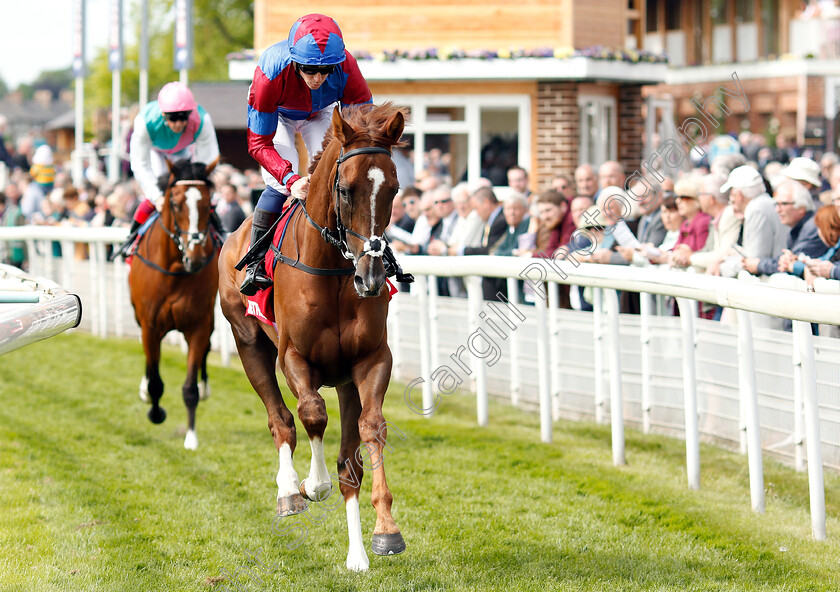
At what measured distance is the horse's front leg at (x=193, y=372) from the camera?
736 centimetres

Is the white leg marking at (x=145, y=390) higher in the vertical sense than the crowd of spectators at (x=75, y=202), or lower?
lower

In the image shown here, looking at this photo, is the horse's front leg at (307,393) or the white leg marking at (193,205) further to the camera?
the white leg marking at (193,205)

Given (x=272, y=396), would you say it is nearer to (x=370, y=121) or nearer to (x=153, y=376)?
(x=370, y=121)

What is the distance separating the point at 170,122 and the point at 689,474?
13.4ft

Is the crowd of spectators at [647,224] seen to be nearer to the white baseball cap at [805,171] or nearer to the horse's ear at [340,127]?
the white baseball cap at [805,171]

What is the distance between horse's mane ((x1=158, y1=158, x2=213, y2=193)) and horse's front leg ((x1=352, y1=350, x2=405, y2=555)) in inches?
133

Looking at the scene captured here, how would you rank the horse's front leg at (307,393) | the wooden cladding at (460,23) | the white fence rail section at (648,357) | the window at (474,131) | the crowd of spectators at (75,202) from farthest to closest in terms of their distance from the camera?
the window at (474,131) < the wooden cladding at (460,23) < the crowd of spectators at (75,202) < the white fence rail section at (648,357) < the horse's front leg at (307,393)

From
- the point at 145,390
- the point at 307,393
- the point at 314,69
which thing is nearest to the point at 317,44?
the point at 314,69

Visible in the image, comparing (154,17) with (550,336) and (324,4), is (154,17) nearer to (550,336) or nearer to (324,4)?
(324,4)

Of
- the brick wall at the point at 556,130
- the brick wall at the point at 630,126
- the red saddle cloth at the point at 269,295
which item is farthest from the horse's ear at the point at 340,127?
the brick wall at the point at 630,126

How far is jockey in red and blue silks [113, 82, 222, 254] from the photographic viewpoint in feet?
24.9

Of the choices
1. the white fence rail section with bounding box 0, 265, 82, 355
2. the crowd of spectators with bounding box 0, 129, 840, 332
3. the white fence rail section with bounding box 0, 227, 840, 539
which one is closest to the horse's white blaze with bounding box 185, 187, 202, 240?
the crowd of spectators with bounding box 0, 129, 840, 332

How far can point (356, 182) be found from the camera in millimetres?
4184

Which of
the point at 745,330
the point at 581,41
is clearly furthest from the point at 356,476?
the point at 581,41
